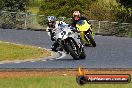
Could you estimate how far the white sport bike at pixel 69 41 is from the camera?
17.8 metres

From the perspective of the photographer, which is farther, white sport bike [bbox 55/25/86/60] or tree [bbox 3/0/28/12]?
tree [bbox 3/0/28/12]

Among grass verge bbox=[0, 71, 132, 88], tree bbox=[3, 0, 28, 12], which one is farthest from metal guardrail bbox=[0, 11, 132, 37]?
grass verge bbox=[0, 71, 132, 88]

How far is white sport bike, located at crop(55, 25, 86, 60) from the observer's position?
17.8m

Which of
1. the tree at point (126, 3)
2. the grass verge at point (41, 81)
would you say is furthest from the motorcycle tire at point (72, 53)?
the tree at point (126, 3)

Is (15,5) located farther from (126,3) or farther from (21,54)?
(21,54)

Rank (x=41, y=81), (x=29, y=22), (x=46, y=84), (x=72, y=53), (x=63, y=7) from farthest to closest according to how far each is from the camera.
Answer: (x=63, y=7), (x=29, y=22), (x=72, y=53), (x=41, y=81), (x=46, y=84)

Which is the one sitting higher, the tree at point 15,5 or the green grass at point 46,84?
the green grass at point 46,84

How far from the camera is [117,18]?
38656 mm

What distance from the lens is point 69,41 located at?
58.7 feet

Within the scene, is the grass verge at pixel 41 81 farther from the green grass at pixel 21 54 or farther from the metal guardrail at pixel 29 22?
the metal guardrail at pixel 29 22

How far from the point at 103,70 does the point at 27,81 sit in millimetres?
3829

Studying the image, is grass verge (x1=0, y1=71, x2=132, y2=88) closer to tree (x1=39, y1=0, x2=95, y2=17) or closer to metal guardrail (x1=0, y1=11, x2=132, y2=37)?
metal guardrail (x1=0, y1=11, x2=132, y2=37)

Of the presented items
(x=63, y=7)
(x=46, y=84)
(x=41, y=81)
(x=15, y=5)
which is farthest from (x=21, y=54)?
(x=63, y=7)

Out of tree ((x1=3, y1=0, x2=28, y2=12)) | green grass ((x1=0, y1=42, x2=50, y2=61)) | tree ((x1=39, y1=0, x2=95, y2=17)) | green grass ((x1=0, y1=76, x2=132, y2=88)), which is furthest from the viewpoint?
tree ((x1=39, y1=0, x2=95, y2=17))
